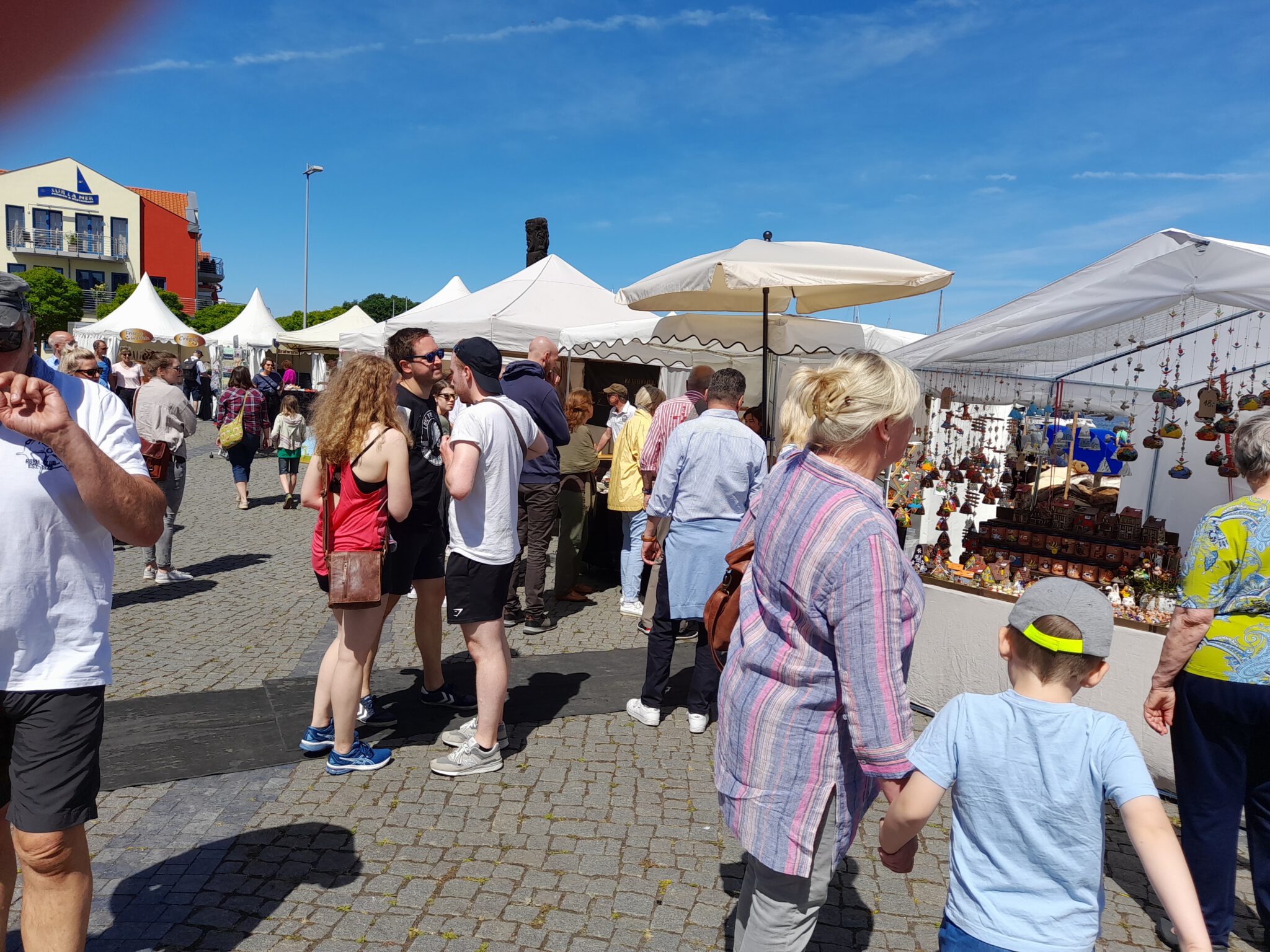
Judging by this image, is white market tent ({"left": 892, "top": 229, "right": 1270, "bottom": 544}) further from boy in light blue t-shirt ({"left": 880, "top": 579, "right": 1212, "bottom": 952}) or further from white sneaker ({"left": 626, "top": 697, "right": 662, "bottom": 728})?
boy in light blue t-shirt ({"left": 880, "top": 579, "right": 1212, "bottom": 952})

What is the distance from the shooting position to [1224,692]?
9.41 feet

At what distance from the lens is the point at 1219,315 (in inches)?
213

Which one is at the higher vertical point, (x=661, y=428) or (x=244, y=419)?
(x=661, y=428)

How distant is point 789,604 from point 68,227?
5.02ft

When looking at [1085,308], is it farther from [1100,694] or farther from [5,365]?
[5,365]

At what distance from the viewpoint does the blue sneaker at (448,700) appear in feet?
15.3

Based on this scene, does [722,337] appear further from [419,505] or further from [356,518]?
[356,518]

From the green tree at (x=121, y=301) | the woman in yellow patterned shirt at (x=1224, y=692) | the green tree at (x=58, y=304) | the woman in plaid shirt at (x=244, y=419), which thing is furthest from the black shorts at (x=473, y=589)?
the green tree at (x=58, y=304)

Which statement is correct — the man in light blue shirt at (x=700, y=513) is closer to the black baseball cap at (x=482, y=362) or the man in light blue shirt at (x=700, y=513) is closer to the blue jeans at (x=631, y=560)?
the black baseball cap at (x=482, y=362)

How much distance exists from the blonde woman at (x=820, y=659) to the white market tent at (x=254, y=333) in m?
22.8

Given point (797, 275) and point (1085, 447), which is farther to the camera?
point (1085, 447)

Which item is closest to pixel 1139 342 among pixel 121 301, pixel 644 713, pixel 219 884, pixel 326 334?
pixel 644 713

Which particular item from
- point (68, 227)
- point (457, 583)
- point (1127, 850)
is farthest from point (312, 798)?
point (1127, 850)

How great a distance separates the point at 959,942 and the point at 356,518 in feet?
8.98
